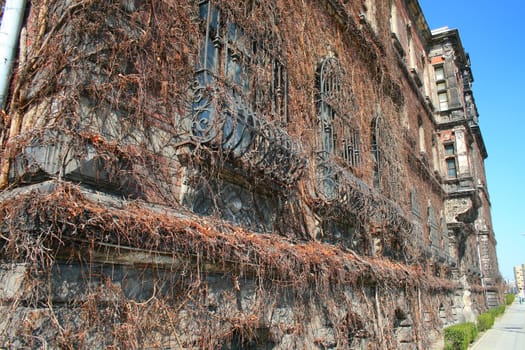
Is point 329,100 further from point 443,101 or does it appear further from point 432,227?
point 443,101

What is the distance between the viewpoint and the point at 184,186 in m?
3.89

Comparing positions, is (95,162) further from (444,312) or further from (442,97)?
(442,97)

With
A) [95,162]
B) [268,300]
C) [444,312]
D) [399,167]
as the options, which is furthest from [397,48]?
[95,162]

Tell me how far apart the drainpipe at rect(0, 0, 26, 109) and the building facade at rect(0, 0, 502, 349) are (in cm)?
8

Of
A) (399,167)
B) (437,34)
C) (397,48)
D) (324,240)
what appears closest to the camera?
(324,240)

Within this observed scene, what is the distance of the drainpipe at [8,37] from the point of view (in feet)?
10.8

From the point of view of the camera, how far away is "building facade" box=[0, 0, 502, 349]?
258 centimetres

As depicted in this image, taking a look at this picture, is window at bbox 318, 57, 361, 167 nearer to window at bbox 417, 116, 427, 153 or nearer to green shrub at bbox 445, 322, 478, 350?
green shrub at bbox 445, 322, 478, 350

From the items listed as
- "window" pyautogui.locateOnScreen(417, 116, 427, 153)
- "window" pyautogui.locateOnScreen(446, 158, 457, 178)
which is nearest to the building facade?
"window" pyautogui.locateOnScreen(417, 116, 427, 153)

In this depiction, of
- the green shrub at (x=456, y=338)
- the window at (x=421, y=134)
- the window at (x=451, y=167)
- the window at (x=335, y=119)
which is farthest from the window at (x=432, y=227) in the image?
the window at (x=451, y=167)

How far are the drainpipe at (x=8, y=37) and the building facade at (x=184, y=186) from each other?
0.08m

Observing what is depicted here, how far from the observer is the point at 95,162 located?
308cm

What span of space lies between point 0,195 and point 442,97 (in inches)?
987

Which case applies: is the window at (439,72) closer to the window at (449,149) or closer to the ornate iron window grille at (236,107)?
the window at (449,149)
